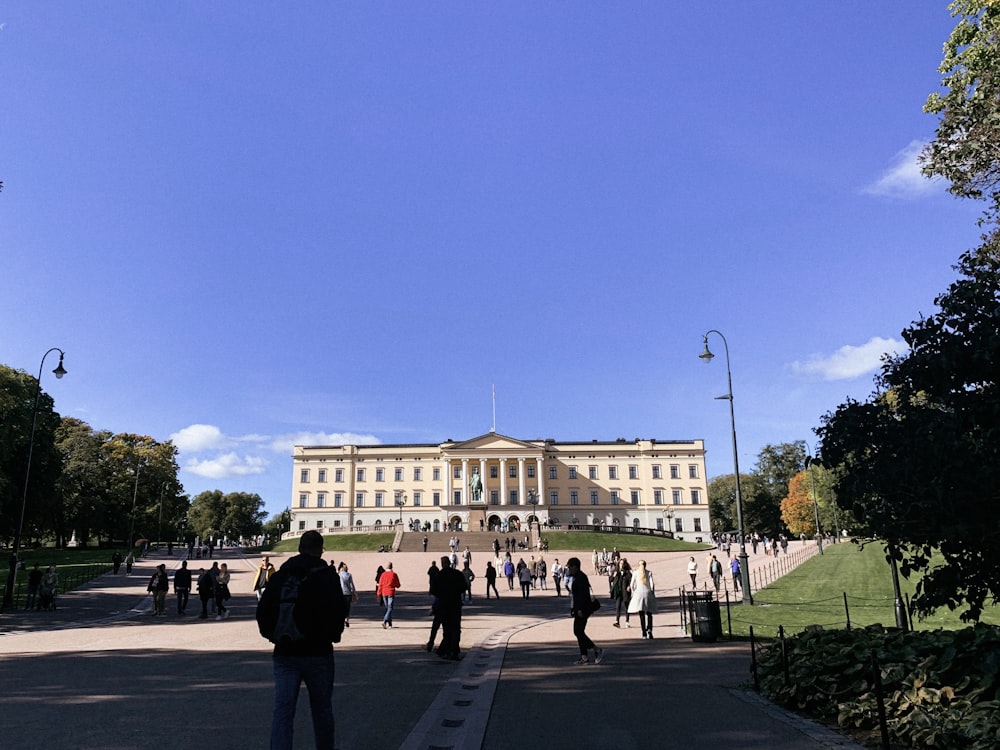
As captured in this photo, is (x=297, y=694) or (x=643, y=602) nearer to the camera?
(x=297, y=694)

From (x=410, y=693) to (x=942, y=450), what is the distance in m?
6.97

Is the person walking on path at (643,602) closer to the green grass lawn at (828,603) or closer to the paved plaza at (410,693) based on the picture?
the paved plaza at (410,693)

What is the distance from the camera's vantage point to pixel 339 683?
31.3 ft

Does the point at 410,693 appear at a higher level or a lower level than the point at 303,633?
lower

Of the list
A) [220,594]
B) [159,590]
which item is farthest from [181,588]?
[220,594]

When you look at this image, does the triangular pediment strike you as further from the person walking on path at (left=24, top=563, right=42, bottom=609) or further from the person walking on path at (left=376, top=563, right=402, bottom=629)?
the person walking on path at (left=376, top=563, right=402, bottom=629)

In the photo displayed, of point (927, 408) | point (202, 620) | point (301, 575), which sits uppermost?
point (927, 408)

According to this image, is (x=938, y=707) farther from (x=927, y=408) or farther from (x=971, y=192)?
(x=971, y=192)

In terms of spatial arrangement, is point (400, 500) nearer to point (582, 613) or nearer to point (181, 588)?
point (181, 588)

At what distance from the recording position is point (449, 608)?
1201 centimetres

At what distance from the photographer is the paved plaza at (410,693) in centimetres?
655

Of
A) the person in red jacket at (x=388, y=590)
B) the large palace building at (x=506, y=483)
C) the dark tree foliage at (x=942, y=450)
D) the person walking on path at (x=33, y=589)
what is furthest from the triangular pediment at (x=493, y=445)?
the dark tree foliage at (x=942, y=450)

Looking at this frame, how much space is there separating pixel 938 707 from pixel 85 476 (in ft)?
259

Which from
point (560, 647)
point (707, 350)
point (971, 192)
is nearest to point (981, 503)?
point (560, 647)
